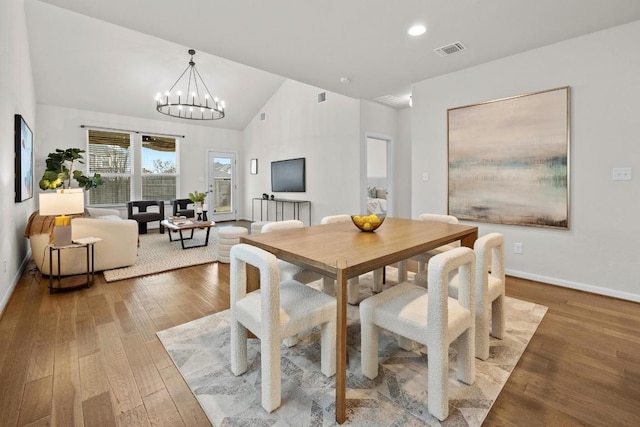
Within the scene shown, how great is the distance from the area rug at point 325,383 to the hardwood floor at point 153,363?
0.24ft

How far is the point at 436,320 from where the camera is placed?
54.2 inches

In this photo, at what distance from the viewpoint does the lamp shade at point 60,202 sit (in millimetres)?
2838

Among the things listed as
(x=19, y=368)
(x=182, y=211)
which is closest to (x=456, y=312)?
(x=19, y=368)

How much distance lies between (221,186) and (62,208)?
18.6 feet

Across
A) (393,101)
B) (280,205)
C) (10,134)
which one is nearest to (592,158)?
(393,101)

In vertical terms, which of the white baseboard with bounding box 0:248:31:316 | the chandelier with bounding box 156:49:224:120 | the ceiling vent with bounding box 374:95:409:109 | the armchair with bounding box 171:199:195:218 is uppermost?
the chandelier with bounding box 156:49:224:120

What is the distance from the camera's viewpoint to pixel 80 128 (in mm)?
6262

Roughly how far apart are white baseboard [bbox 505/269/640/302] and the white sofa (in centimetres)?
466

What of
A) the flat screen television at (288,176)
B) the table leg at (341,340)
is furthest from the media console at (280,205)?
the table leg at (341,340)

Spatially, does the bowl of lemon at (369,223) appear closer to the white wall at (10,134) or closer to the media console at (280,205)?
the white wall at (10,134)

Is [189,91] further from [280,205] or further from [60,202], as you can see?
[60,202]

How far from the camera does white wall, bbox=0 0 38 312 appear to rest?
2660 millimetres

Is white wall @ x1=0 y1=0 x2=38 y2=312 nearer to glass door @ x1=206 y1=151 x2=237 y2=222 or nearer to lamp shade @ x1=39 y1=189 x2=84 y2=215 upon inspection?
lamp shade @ x1=39 y1=189 x2=84 y2=215

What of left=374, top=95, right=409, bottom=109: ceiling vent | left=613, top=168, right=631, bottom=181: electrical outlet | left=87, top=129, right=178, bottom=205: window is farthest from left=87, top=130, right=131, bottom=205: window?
left=613, top=168, right=631, bottom=181: electrical outlet
